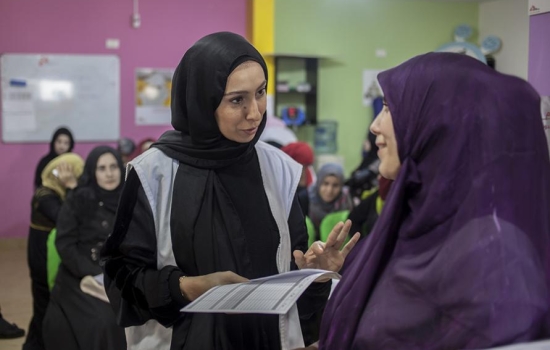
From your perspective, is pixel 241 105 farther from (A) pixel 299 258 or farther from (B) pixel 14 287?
(B) pixel 14 287

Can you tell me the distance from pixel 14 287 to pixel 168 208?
511 centimetres

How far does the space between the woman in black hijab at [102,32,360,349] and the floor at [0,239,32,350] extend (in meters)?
3.30

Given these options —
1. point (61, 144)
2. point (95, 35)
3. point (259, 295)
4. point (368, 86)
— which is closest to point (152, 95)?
point (95, 35)

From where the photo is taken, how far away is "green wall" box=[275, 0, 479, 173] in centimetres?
940

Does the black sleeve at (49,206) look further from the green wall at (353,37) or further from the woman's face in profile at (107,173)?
the green wall at (353,37)

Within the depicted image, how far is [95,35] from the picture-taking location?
8.30m

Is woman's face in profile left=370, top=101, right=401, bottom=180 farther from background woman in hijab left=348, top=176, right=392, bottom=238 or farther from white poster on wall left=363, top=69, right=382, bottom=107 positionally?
white poster on wall left=363, top=69, right=382, bottom=107

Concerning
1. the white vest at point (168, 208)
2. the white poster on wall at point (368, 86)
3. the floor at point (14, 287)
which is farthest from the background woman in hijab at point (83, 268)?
the white poster on wall at point (368, 86)

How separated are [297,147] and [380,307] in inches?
146

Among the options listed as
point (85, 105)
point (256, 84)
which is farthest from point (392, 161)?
point (85, 105)

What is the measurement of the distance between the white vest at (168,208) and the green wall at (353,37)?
7589 mm

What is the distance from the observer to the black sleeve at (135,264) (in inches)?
65.7

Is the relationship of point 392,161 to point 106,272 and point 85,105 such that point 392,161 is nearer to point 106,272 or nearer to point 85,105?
point 106,272

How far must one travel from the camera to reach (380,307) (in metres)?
1.26
